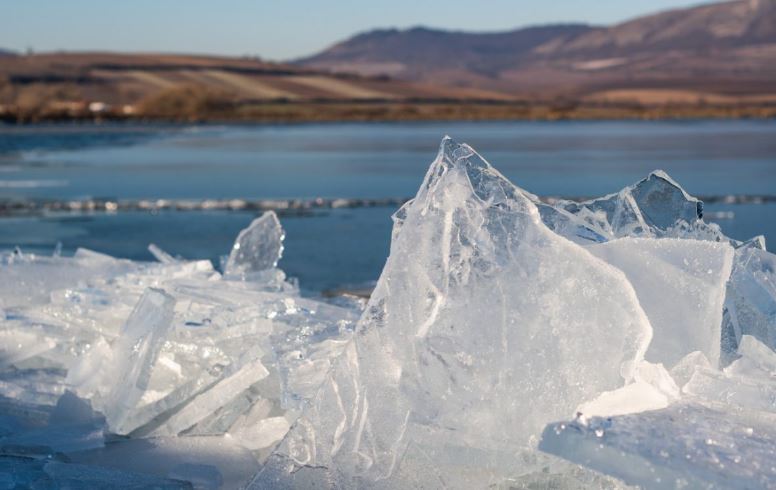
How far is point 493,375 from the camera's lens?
122 inches

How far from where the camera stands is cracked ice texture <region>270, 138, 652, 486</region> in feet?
10.0

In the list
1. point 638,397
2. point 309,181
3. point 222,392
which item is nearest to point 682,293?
point 638,397

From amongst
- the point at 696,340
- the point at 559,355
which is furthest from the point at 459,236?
the point at 696,340

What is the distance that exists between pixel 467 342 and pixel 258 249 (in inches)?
101

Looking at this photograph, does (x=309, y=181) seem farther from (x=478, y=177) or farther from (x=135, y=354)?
(x=478, y=177)

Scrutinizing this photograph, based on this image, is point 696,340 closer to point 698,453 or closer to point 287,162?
point 698,453

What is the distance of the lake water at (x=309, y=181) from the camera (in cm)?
905

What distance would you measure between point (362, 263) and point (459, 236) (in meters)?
4.68

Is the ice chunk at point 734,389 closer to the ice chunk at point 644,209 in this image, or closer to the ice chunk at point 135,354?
the ice chunk at point 644,209

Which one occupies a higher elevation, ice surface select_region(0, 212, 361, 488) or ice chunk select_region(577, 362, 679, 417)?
ice chunk select_region(577, 362, 679, 417)

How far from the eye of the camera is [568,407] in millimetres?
3062

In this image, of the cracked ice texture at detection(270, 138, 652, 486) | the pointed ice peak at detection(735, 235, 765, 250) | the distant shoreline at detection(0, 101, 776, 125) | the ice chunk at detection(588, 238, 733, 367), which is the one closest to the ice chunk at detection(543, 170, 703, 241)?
the pointed ice peak at detection(735, 235, 765, 250)

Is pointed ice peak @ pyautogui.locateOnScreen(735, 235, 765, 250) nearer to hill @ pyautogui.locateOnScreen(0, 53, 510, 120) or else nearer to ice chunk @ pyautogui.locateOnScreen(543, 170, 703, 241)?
ice chunk @ pyautogui.locateOnScreen(543, 170, 703, 241)

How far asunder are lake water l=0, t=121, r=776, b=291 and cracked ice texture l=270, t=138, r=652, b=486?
143 inches
